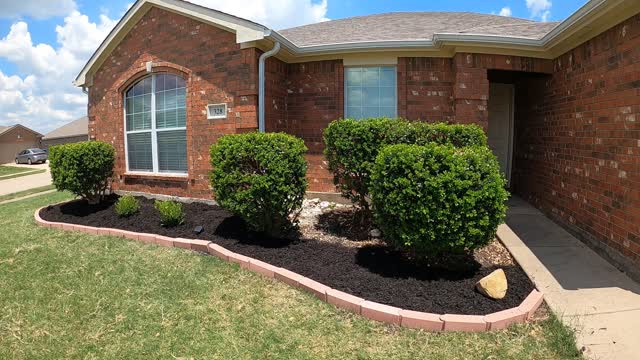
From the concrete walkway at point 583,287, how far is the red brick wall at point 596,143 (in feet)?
0.93

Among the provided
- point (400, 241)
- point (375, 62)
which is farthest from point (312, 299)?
point (375, 62)

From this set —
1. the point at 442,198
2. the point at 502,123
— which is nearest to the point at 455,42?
the point at 502,123

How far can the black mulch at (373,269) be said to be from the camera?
153 inches

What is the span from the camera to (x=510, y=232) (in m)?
6.04

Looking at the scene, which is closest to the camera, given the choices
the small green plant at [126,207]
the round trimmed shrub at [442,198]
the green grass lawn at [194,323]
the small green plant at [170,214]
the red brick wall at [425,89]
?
the green grass lawn at [194,323]

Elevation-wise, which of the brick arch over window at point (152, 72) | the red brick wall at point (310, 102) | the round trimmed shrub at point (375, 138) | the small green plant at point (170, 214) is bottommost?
the small green plant at point (170, 214)

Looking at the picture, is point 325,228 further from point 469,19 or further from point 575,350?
point 469,19

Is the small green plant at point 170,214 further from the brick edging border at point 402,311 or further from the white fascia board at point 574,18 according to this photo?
the white fascia board at point 574,18

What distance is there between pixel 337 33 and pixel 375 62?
167 centimetres

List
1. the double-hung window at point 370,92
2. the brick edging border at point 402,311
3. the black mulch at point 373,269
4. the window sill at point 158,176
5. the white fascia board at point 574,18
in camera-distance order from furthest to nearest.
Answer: the window sill at point 158,176, the double-hung window at point 370,92, the white fascia board at point 574,18, the black mulch at point 373,269, the brick edging border at point 402,311

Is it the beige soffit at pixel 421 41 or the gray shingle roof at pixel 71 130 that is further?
the gray shingle roof at pixel 71 130

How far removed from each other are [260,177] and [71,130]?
54647 millimetres

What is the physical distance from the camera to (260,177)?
529 cm

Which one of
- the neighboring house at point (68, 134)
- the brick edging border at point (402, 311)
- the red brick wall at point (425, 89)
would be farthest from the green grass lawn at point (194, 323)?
the neighboring house at point (68, 134)
